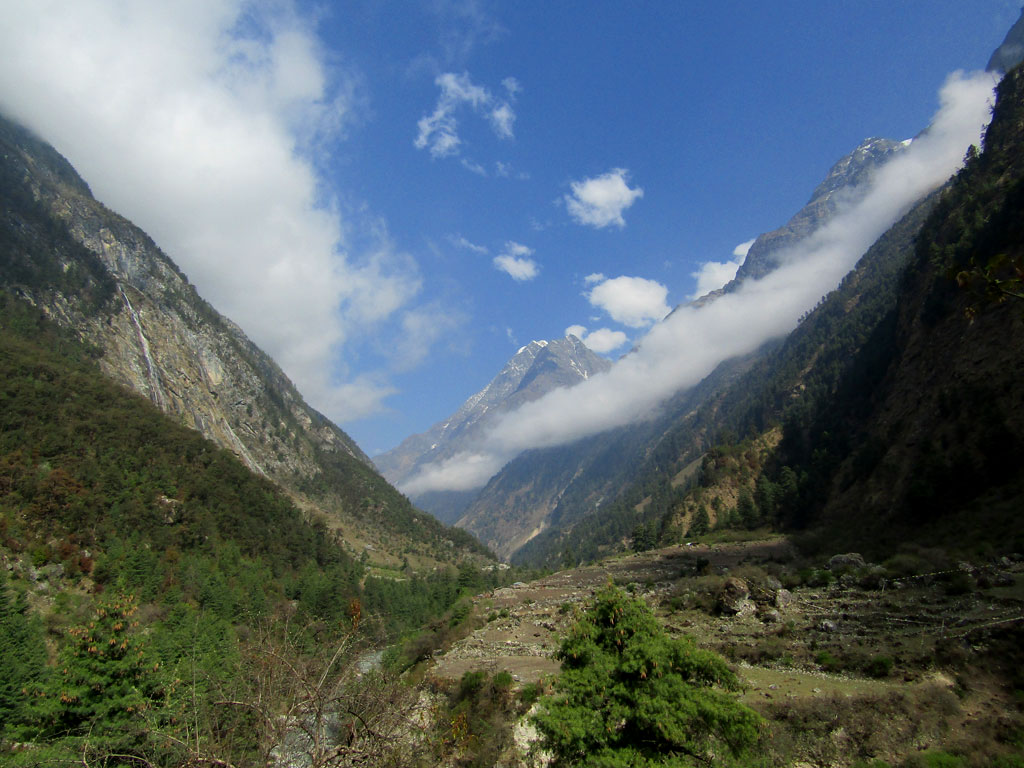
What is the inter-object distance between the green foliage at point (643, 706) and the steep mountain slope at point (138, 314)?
145872mm

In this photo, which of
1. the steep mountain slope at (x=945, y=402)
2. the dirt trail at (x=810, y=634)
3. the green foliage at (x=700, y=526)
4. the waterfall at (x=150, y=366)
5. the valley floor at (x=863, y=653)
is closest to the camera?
the valley floor at (x=863, y=653)

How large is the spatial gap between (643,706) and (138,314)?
178944mm

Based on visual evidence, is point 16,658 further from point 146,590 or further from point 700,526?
point 700,526

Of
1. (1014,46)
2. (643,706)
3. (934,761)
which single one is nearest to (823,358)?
(934,761)

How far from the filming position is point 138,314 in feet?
473

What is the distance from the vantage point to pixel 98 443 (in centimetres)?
7738

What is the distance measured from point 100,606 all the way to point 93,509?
209 feet

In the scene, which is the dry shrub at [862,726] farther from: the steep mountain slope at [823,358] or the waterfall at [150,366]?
the waterfall at [150,366]

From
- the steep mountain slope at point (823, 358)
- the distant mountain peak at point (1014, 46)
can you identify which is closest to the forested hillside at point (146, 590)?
the steep mountain slope at point (823, 358)

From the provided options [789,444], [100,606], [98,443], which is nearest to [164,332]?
[98,443]

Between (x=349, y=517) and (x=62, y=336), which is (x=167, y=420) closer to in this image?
(x=62, y=336)

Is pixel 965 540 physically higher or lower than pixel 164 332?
lower

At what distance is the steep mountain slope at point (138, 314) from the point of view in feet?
398

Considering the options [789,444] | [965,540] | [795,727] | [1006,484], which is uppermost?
[789,444]
